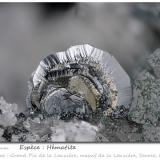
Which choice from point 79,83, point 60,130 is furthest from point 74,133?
point 79,83

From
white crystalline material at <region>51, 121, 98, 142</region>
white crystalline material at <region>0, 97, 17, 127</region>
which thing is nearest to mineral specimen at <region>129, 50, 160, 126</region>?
white crystalline material at <region>51, 121, 98, 142</region>

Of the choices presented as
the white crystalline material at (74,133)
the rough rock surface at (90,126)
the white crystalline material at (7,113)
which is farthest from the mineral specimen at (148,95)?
the white crystalline material at (7,113)

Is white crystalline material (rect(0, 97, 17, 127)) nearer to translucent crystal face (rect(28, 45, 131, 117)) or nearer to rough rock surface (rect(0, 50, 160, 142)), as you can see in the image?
rough rock surface (rect(0, 50, 160, 142))

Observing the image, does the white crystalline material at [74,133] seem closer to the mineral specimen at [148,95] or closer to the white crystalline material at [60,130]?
the white crystalline material at [60,130]

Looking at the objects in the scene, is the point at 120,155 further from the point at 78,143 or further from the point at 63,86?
the point at 63,86

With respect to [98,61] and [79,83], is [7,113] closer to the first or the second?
[79,83]

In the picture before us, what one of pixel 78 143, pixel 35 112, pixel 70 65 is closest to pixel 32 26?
pixel 70 65
